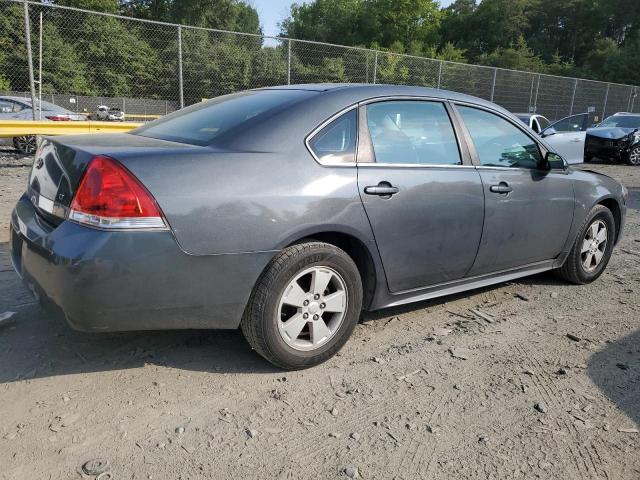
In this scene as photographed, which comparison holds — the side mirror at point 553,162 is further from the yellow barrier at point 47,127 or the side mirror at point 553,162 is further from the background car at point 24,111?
the background car at point 24,111

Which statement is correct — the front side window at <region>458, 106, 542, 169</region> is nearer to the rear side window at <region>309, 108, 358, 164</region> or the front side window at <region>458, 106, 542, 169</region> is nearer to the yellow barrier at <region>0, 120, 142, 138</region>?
the rear side window at <region>309, 108, 358, 164</region>

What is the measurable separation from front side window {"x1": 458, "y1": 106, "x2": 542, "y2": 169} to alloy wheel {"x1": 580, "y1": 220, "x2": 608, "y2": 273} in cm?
98

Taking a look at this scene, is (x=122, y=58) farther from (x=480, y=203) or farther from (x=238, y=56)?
(x=480, y=203)

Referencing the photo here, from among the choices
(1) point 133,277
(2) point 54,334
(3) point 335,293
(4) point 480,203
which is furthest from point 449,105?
(2) point 54,334

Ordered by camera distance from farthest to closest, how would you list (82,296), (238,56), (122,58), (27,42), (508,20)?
(508,20), (238,56), (122,58), (27,42), (82,296)

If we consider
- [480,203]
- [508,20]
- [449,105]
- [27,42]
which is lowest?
[480,203]

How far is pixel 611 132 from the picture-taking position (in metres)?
15.6

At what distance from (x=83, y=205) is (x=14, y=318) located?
144 cm

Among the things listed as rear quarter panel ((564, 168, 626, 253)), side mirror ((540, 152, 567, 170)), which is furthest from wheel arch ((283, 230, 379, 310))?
rear quarter panel ((564, 168, 626, 253))

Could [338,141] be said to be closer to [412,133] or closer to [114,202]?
[412,133]

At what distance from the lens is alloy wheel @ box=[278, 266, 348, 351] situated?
2787 mm

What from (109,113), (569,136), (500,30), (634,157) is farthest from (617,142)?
(500,30)

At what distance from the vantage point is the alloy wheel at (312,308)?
2.79 metres

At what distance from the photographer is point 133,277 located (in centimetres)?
234
